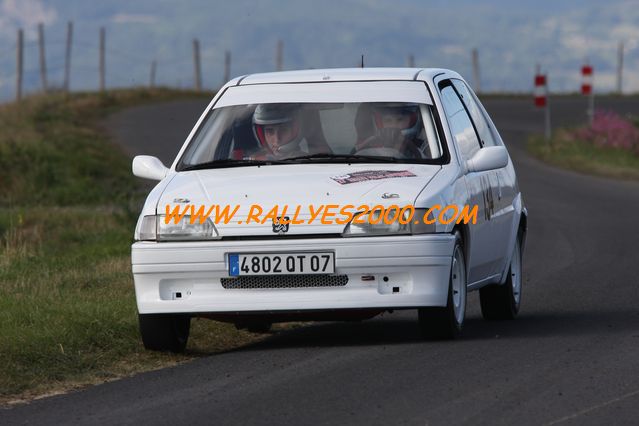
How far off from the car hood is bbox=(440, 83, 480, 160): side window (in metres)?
0.63

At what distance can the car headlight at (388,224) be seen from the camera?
9.18 meters

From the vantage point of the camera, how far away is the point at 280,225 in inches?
361

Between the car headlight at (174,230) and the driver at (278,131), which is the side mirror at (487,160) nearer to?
the driver at (278,131)

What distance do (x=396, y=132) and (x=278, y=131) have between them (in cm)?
72

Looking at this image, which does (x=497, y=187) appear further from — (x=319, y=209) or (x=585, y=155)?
(x=585, y=155)

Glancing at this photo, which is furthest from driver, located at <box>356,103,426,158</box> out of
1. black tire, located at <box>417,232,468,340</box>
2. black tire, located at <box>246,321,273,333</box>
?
black tire, located at <box>246,321,273,333</box>

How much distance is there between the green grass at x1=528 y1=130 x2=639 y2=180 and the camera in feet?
96.3

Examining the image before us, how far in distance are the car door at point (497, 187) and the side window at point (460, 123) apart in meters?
0.17

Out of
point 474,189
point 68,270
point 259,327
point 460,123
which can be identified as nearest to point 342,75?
point 460,123

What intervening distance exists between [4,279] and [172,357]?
4.33 m

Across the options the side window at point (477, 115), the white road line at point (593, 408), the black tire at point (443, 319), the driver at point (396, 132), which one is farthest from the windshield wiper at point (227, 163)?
the white road line at point (593, 408)

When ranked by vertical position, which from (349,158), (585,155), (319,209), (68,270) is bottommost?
(585,155)

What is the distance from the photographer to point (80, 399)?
8.23 metres

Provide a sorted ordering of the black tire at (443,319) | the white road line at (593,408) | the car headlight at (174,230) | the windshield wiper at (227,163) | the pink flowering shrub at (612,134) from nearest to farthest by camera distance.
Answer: the white road line at (593,408) < the car headlight at (174,230) < the black tire at (443,319) < the windshield wiper at (227,163) < the pink flowering shrub at (612,134)
